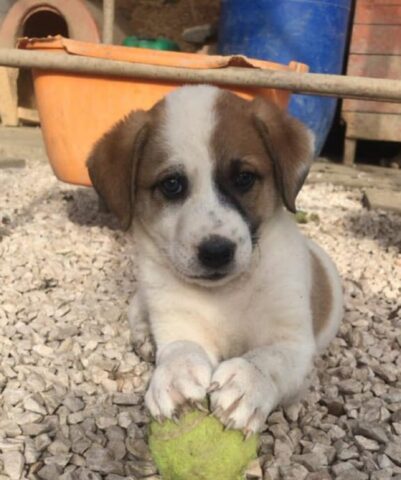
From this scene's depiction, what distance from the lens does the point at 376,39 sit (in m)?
6.35

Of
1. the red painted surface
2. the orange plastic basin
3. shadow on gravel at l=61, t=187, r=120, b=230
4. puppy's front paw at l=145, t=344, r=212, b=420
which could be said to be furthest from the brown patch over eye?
the red painted surface

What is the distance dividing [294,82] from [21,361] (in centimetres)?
157

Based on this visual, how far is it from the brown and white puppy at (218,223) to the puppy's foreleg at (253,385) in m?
0.01

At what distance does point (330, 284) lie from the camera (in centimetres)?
288

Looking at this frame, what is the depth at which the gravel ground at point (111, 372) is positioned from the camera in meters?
2.06

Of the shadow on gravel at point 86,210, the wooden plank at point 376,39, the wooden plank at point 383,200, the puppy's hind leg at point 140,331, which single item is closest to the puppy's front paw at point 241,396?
the puppy's hind leg at point 140,331

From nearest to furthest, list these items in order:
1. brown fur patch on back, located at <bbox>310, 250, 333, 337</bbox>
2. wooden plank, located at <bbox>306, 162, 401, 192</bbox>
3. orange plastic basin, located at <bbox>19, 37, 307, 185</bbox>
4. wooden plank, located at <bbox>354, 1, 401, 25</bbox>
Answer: brown fur patch on back, located at <bbox>310, 250, 333, 337</bbox>
orange plastic basin, located at <bbox>19, 37, 307, 185</bbox>
wooden plank, located at <bbox>306, 162, 401, 192</bbox>
wooden plank, located at <bbox>354, 1, 401, 25</bbox>

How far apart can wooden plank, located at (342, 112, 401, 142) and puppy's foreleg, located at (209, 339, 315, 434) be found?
466cm

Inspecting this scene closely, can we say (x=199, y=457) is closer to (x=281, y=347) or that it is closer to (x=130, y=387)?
(x=281, y=347)

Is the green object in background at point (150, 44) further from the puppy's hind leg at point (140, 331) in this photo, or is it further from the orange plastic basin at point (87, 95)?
the puppy's hind leg at point (140, 331)

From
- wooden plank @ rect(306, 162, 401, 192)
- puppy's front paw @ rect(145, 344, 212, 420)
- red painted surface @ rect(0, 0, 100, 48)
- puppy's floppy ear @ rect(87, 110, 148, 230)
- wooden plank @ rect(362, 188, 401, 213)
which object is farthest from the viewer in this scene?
red painted surface @ rect(0, 0, 100, 48)

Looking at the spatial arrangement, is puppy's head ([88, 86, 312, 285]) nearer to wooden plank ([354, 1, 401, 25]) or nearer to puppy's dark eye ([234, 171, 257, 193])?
puppy's dark eye ([234, 171, 257, 193])

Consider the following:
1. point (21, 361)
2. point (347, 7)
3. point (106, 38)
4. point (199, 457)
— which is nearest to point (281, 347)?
point (199, 457)

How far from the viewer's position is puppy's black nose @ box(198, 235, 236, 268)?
82.3 inches
